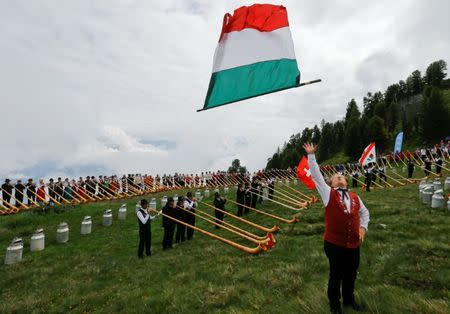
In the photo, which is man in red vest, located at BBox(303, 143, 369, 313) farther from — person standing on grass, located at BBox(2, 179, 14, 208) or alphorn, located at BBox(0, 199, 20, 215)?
person standing on grass, located at BBox(2, 179, 14, 208)

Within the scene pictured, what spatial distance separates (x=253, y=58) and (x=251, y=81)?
712mm

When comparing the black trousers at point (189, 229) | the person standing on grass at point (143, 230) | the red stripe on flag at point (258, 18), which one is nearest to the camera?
the red stripe on flag at point (258, 18)

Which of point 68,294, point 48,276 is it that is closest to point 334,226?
point 68,294

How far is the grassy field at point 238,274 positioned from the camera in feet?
19.2

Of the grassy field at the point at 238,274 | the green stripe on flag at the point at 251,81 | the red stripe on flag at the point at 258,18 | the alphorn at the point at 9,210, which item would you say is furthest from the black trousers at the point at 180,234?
the alphorn at the point at 9,210

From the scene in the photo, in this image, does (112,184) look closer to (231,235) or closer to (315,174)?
(231,235)

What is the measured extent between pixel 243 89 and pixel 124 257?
7940 millimetres

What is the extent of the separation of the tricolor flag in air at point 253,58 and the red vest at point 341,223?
383 cm

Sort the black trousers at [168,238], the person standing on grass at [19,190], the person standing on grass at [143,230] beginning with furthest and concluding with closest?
1. the person standing on grass at [19,190]
2. the black trousers at [168,238]
3. the person standing on grass at [143,230]

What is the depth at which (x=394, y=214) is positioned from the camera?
12867 millimetres

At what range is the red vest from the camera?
15.4ft

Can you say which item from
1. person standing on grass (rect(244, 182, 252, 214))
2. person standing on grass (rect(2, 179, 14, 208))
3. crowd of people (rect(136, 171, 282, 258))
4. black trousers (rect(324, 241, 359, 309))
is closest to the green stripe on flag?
black trousers (rect(324, 241, 359, 309))

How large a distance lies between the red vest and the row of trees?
311 ft

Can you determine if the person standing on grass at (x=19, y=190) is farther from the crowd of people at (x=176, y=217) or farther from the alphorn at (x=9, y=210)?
the crowd of people at (x=176, y=217)
